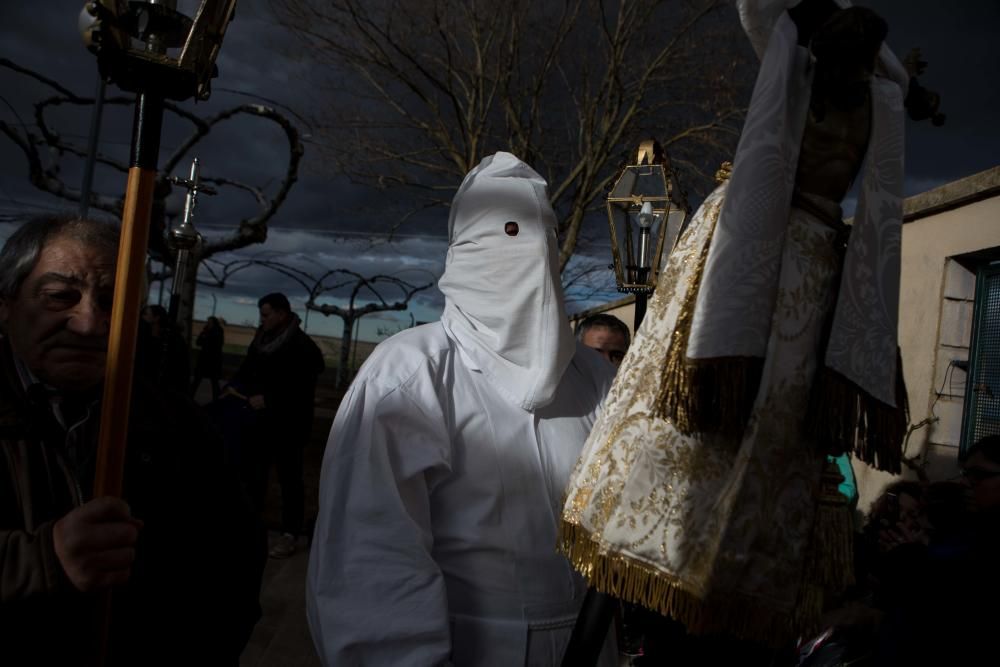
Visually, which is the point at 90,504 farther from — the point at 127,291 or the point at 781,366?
the point at 781,366

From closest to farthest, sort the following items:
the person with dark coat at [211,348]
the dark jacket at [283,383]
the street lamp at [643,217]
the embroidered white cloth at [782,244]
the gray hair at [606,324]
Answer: the embroidered white cloth at [782,244]
the street lamp at [643,217]
the gray hair at [606,324]
the dark jacket at [283,383]
the person with dark coat at [211,348]

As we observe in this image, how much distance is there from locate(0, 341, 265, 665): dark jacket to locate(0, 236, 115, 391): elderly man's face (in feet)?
0.18

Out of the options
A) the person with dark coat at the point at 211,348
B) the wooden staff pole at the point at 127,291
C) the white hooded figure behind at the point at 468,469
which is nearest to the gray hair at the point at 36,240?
the wooden staff pole at the point at 127,291

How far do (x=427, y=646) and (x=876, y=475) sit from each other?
4.26 meters

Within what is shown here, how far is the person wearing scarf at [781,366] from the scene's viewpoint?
127 centimetres

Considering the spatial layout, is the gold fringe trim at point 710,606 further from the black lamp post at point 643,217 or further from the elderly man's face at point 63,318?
the black lamp post at point 643,217

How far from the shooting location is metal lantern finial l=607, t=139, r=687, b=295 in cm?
266

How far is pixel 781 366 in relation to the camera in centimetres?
129

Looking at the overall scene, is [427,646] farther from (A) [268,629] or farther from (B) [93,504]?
(A) [268,629]

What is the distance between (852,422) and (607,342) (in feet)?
9.29

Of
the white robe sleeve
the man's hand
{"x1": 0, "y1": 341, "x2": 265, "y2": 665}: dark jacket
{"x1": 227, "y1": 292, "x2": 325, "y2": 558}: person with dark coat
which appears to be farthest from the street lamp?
{"x1": 227, "y1": 292, "x2": 325, "y2": 558}: person with dark coat

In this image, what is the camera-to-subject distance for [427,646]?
1.61 m

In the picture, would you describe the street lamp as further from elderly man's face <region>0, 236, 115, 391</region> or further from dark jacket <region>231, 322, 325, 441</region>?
dark jacket <region>231, 322, 325, 441</region>

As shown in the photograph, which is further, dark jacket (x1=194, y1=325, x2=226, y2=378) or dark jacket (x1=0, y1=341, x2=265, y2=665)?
dark jacket (x1=194, y1=325, x2=226, y2=378)
